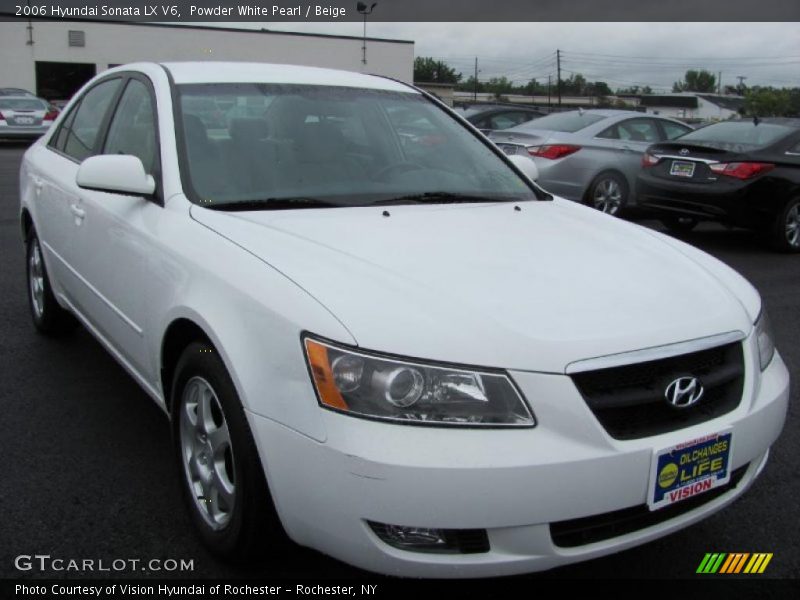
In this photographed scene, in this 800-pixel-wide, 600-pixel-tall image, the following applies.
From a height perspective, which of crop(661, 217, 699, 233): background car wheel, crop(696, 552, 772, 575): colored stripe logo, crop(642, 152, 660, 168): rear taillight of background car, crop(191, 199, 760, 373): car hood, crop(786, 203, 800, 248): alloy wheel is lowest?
crop(696, 552, 772, 575): colored stripe logo

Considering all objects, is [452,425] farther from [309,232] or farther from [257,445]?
[309,232]

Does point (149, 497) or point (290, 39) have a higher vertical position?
point (290, 39)

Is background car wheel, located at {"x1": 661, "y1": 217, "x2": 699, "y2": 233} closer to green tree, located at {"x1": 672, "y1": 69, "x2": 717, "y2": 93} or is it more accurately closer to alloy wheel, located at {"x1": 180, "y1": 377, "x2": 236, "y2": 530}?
alloy wheel, located at {"x1": 180, "y1": 377, "x2": 236, "y2": 530}

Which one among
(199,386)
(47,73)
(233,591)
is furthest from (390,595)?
(47,73)

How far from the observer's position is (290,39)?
40.7 metres

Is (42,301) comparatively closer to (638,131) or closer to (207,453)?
(207,453)

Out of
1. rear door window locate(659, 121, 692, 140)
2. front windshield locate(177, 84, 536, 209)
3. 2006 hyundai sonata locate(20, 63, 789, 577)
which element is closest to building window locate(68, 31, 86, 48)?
rear door window locate(659, 121, 692, 140)

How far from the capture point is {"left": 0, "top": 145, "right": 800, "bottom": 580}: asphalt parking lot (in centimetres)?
268

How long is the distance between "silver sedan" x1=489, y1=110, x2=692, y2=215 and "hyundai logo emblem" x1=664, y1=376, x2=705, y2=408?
8095 mm

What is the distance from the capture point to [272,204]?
9.98ft

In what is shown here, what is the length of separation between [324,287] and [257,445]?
0.47 metres

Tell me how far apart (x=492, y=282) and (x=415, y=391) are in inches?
19.4

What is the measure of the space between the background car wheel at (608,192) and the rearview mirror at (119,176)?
7935 millimetres

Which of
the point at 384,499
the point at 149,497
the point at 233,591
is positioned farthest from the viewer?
the point at 149,497
